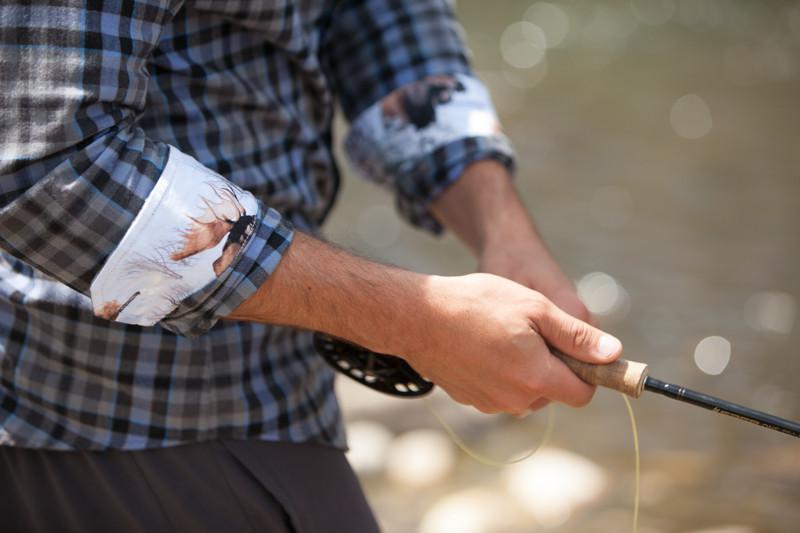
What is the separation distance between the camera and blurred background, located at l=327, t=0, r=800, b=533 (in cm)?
318

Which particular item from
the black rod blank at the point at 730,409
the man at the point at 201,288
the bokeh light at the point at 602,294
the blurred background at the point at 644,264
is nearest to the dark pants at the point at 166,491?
the man at the point at 201,288

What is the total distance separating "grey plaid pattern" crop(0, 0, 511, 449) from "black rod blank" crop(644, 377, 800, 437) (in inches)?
21.1

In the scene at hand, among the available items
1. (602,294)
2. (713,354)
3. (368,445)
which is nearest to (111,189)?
(368,445)

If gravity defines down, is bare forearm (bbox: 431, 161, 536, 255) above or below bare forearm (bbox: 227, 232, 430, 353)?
above

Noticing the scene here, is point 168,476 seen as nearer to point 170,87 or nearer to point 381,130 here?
point 170,87

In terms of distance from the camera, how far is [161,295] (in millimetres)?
1253

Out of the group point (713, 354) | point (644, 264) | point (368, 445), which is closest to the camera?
point (368, 445)

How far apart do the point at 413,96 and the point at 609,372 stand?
72 centimetres

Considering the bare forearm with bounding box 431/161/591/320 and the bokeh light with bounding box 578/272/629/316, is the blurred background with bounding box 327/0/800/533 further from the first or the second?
the bare forearm with bounding box 431/161/591/320

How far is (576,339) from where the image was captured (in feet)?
4.55

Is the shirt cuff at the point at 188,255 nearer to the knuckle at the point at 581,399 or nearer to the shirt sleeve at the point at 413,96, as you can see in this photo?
the knuckle at the point at 581,399

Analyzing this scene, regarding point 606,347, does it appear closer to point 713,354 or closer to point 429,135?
point 429,135

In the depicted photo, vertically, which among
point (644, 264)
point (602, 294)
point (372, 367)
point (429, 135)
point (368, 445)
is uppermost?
point (644, 264)

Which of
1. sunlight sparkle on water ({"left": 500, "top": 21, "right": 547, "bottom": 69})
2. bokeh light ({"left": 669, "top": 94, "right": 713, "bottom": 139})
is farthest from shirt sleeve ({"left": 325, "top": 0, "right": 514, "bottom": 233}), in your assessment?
sunlight sparkle on water ({"left": 500, "top": 21, "right": 547, "bottom": 69})
